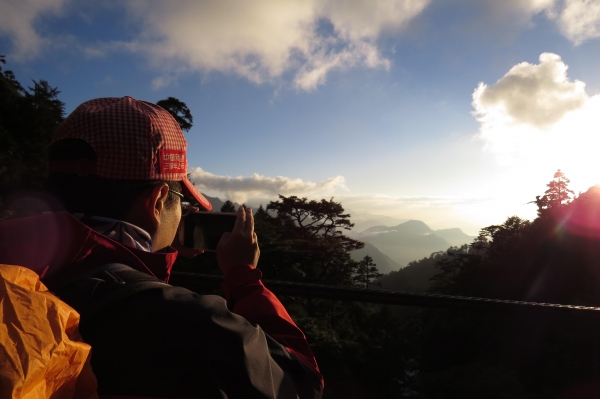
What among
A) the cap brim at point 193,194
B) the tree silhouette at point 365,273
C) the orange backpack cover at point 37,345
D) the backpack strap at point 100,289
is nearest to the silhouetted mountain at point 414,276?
the tree silhouette at point 365,273

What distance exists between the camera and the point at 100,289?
2.94ft

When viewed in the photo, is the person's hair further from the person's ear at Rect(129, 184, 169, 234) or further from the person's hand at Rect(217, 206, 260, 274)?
the person's hand at Rect(217, 206, 260, 274)

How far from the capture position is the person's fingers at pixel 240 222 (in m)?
1.50

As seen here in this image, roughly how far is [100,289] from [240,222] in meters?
0.68

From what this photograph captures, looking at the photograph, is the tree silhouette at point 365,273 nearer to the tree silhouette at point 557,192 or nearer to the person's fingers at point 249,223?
the tree silhouette at point 557,192

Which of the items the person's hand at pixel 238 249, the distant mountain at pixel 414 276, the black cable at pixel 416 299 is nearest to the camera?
the person's hand at pixel 238 249

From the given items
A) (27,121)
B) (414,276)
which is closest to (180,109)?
(27,121)

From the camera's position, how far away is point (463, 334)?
24266 millimetres

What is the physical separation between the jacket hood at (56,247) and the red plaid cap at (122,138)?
0.94ft

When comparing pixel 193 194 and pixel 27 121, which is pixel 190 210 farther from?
pixel 27 121

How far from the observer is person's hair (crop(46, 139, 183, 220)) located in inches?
48.2

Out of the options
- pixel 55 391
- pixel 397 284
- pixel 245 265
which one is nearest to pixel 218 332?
pixel 55 391

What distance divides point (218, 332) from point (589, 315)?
1.97 meters

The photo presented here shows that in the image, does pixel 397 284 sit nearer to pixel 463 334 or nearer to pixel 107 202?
pixel 463 334
